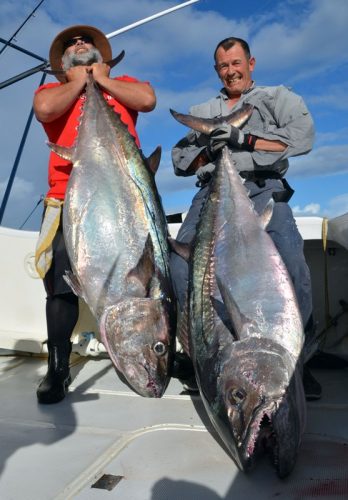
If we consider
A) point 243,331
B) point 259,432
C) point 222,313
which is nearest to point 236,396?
point 259,432

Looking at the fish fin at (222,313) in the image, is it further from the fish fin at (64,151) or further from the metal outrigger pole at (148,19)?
the metal outrigger pole at (148,19)

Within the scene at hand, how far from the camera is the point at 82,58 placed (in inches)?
108

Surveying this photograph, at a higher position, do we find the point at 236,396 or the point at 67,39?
the point at 67,39

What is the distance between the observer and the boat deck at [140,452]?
1.63 meters

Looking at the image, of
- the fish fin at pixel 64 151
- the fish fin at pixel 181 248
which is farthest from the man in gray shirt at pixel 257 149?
the fish fin at pixel 64 151

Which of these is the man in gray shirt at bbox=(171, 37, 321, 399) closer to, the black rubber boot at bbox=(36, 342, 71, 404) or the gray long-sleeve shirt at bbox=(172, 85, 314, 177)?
the gray long-sleeve shirt at bbox=(172, 85, 314, 177)

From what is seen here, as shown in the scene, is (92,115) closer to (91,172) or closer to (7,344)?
(91,172)

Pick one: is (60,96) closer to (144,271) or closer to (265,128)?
(144,271)

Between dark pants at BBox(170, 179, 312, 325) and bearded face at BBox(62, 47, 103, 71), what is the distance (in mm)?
1062

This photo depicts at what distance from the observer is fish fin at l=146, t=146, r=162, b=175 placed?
261cm

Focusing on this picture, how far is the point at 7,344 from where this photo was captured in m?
3.61

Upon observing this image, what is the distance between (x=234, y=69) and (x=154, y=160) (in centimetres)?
93

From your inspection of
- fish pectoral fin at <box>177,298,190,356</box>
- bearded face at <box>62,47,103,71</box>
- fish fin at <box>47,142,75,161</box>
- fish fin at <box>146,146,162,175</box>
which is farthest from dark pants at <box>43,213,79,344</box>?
bearded face at <box>62,47,103,71</box>

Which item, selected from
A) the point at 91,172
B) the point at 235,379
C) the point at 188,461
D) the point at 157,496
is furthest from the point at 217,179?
the point at 157,496
